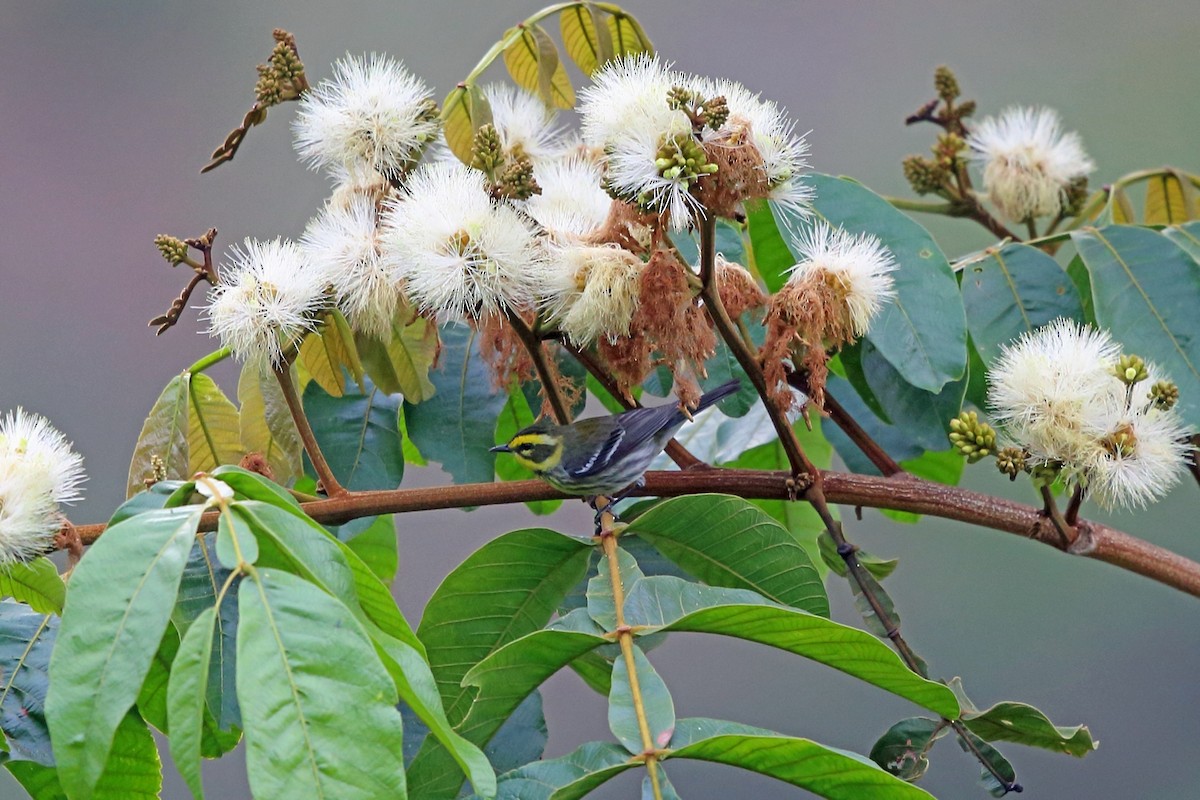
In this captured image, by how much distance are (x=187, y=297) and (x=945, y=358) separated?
0.70 m

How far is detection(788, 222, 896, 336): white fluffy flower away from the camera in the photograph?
1031 mm

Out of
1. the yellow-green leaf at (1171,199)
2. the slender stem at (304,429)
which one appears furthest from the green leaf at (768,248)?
the yellow-green leaf at (1171,199)

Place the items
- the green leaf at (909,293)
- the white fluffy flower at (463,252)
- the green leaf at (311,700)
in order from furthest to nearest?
the green leaf at (909,293)
the white fluffy flower at (463,252)
the green leaf at (311,700)

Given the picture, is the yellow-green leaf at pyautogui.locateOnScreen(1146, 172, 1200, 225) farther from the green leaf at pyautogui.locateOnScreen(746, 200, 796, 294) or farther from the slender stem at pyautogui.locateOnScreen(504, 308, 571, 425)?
the slender stem at pyautogui.locateOnScreen(504, 308, 571, 425)

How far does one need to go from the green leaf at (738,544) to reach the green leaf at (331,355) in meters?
0.32

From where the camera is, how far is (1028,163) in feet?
4.90

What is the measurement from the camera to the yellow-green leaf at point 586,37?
129 centimetres

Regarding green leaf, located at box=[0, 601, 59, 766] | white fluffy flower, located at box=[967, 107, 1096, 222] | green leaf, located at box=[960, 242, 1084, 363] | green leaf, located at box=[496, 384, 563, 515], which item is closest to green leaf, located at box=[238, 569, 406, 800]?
green leaf, located at box=[0, 601, 59, 766]

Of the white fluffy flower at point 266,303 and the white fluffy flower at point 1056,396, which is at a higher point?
the white fluffy flower at point 1056,396

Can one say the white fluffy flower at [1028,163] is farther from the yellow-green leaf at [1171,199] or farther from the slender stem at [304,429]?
the slender stem at [304,429]

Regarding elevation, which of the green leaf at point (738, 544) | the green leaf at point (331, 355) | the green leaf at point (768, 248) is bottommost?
the green leaf at point (738, 544)

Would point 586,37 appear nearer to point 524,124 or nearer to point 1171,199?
point 524,124

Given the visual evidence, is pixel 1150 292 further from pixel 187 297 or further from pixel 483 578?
pixel 187 297

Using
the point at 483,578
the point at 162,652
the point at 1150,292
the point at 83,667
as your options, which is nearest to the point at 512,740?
the point at 483,578
